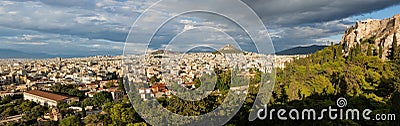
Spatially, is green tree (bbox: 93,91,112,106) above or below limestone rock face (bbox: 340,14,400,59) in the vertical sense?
below

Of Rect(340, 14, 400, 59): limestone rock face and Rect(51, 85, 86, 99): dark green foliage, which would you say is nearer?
Rect(51, 85, 86, 99): dark green foliage

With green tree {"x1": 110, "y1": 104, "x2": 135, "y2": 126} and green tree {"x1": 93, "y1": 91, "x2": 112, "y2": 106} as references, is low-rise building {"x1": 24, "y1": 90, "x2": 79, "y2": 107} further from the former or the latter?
green tree {"x1": 110, "y1": 104, "x2": 135, "y2": 126}

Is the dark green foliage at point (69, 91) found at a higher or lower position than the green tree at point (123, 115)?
lower

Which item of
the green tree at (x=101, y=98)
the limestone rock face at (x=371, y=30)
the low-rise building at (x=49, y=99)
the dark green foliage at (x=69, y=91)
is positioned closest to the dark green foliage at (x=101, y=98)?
the green tree at (x=101, y=98)

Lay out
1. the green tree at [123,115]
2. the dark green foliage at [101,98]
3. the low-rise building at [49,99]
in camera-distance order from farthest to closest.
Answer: the low-rise building at [49,99], the dark green foliage at [101,98], the green tree at [123,115]

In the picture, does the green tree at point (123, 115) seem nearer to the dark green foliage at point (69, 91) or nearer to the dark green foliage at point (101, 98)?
the dark green foliage at point (101, 98)

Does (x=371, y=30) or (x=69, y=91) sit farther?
(x=371, y=30)

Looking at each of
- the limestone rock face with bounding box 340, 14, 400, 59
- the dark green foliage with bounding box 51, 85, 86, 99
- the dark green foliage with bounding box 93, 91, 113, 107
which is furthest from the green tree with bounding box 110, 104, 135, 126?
the limestone rock face with bounding box 340, 14, 400, 59

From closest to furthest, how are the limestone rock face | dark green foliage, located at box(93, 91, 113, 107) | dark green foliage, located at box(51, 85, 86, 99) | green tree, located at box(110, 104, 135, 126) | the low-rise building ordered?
1. green tree, located at box(110, 104, 135, 126)
2. dark green foliage, located at box(93, 91, 113, 107)
3. the low-rise building
4. dark green foliage, located at box(51, 85, 86, 99)
5. the limestone rock face

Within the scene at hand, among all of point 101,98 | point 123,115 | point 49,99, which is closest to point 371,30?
point 101,98

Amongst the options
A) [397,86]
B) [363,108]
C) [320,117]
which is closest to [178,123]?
[320,117]

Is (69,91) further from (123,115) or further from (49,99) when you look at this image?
(123,115)

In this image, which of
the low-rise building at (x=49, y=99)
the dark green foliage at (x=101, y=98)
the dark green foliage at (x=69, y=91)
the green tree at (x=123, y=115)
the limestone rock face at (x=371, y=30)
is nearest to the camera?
the green tree at (x=123, y=115)
